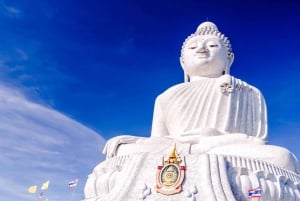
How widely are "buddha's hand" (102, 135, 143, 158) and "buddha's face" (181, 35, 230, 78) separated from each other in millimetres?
3071

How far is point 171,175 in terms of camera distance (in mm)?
8031

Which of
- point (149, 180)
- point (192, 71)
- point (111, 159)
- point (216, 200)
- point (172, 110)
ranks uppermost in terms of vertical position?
point (192, 71)

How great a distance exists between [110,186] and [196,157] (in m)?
1.74

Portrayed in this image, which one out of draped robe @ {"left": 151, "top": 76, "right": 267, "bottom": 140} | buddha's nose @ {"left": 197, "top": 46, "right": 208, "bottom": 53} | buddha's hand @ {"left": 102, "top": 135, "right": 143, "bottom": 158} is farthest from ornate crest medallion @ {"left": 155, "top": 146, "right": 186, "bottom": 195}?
buddha's nose @ {"left": 197, "top": 46, "right": 208, "bottom": 53}

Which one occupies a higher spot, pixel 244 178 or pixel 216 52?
pixel 216 52

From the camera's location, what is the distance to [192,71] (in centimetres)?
1221

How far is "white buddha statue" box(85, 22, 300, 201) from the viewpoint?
7945 mm

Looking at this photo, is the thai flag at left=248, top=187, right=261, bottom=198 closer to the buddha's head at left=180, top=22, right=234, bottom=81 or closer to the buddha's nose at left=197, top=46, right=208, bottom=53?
the buddha's head at left=180, top=22, right=234, bottom=81

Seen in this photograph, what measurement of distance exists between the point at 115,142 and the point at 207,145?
1895 mm

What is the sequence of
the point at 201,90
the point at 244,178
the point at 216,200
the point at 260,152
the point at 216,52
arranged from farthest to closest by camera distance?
the point at 216,52 → the point at 201,90 → the point at 260,152 → the point at 244,178 → the point at 216,200

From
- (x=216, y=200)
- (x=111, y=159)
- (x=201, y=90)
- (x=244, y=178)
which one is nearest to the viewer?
(x=216, y=200)

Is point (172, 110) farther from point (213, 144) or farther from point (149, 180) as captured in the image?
point (149, 180)

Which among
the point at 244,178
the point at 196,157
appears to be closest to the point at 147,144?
the point at 196,157

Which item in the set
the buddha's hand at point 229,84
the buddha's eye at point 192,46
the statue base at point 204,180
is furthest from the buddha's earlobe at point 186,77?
the statue base at point 204,180
